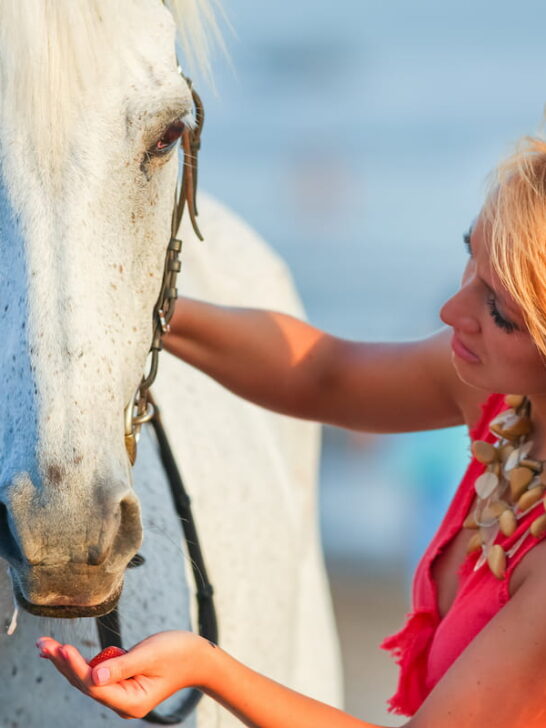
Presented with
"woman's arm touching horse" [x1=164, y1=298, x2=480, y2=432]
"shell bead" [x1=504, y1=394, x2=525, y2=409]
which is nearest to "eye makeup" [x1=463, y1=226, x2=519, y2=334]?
"shell bead" [x1=504, y1=394, x2=525, y2=409]

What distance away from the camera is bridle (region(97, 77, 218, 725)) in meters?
1.60

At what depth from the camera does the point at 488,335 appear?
159cm

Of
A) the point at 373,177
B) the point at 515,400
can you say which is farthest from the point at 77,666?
the point at 373,177

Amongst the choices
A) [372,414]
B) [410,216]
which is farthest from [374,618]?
[410,216]

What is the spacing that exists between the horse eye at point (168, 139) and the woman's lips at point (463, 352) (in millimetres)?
509

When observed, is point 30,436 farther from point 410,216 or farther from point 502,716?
point 410,216

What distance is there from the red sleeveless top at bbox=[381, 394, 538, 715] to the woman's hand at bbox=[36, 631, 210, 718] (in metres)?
0.46

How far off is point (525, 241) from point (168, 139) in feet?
1.63

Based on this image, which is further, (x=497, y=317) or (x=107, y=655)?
(x=497, y=317)

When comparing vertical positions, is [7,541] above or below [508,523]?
above

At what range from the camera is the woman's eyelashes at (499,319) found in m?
1.56

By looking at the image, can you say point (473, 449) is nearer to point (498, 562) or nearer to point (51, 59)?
point (498, 562)

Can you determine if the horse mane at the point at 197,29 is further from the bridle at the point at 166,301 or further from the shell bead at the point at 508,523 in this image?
the shell bead at the point at 508,523

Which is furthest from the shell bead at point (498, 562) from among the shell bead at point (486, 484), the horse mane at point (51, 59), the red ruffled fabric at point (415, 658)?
the horse mane at point (51, 59)
